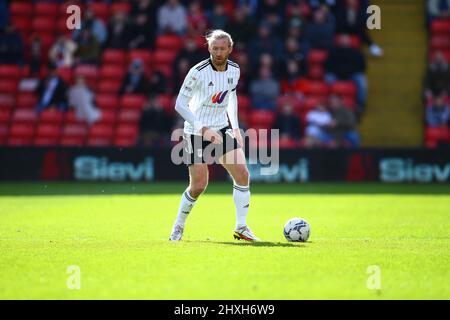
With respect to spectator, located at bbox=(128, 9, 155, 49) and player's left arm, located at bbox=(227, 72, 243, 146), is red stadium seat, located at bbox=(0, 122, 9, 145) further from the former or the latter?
player's left arm, located at bbox=(227, 72, 243, 146)

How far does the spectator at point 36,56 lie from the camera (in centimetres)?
2291

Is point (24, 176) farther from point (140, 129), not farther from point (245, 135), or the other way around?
point (245, 135)

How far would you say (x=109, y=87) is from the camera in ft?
74.8

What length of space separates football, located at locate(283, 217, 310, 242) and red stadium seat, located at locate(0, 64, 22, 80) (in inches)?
578

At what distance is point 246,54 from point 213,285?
15.5m

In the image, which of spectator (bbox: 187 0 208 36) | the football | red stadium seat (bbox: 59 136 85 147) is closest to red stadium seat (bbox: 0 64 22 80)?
red stadium seat (bbox: 59 136 85 147)

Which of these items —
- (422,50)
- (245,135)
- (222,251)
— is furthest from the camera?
(422,50)

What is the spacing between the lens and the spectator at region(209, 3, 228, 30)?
2261cm

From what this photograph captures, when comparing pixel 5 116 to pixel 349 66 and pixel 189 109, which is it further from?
pixel 189 109

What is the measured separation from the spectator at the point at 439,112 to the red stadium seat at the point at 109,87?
7.76m

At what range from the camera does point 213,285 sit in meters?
7.27


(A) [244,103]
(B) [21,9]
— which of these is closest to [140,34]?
(A) [244,103]
